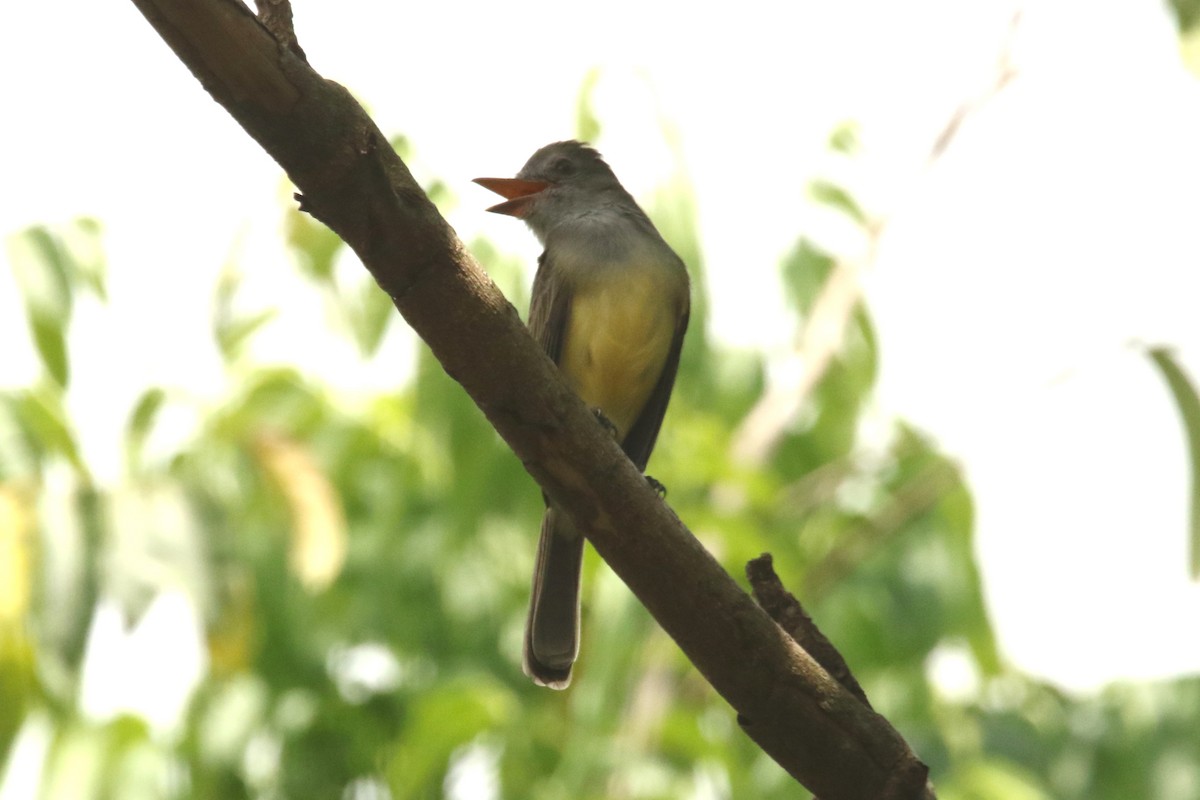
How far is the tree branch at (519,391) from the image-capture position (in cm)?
235

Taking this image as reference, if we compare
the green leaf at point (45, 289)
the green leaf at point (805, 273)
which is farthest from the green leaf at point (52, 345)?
the green leaf at point (805, 273)

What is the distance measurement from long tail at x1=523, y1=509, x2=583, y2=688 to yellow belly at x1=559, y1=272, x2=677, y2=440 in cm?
49

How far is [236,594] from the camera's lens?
425 cm

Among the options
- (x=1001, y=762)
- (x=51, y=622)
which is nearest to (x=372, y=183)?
(x=51, y=622)

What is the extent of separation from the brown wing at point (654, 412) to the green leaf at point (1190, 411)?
1793mm

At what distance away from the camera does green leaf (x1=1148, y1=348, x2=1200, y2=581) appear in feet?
11.0

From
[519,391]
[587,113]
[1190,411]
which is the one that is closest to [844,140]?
[587,113]

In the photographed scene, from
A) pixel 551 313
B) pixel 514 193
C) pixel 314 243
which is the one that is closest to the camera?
pixel 551 313

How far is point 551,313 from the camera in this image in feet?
16.2

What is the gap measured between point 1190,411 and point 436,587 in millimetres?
3269

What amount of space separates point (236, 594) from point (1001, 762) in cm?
288

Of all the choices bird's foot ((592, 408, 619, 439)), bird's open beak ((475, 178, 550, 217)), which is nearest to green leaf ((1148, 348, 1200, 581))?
bird's foot ((592, 408, 619, 439))

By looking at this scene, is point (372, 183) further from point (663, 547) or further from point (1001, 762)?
point (1001, 762)

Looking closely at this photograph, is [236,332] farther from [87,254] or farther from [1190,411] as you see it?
[1190,411]
